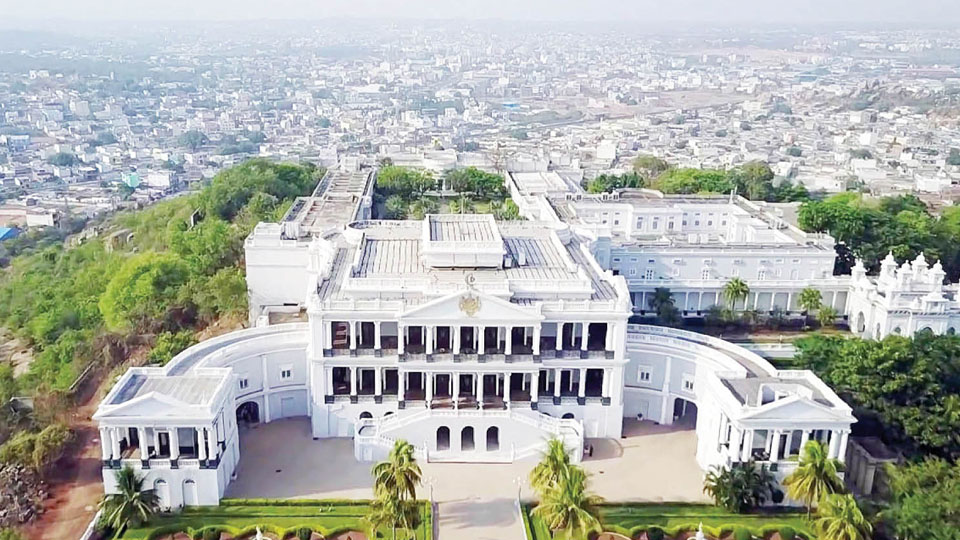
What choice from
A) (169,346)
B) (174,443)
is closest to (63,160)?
(169,346)

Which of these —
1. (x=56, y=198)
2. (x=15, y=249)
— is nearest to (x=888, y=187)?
(x=15, y=249)

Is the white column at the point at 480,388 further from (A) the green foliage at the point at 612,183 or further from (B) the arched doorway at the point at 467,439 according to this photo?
(A) the green foliage at the point at 612,183

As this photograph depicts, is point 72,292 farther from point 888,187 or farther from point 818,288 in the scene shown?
point 888,187

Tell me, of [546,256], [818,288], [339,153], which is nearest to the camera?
[546,256]

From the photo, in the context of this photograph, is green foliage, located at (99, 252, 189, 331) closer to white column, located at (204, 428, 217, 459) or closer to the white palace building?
the white palace building

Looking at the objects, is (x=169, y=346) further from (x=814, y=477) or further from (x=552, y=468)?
(x=814, y=477)

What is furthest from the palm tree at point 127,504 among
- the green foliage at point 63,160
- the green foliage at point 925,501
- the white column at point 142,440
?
the green foliage at point 63,160
